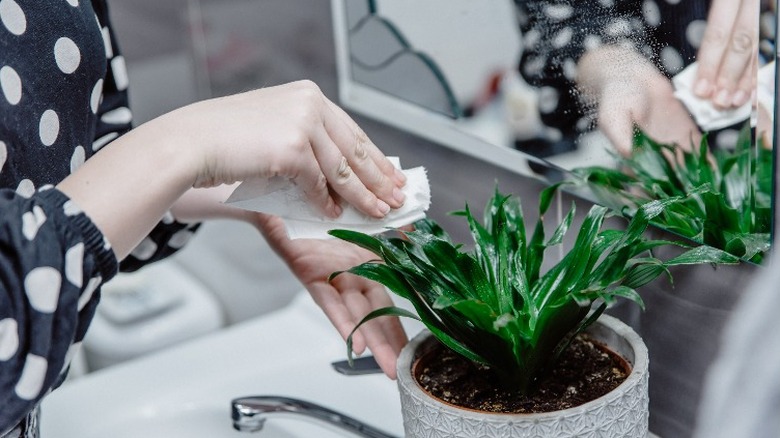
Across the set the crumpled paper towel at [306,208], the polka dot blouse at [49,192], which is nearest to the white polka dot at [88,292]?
the polka dot blouse at [49,192]

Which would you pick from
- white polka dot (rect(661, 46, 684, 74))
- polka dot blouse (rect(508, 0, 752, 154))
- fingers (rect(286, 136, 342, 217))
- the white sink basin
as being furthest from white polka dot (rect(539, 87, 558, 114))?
the white sink basin

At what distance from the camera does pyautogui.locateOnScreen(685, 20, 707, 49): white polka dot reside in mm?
594

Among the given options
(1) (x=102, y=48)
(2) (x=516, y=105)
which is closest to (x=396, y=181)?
(2) (x=516, y=105)

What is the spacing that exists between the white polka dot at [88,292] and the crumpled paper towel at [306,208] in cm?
11

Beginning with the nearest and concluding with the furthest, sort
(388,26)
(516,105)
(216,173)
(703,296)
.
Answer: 1. (216,173)
2. (703,296)
3. (516,105)
4. (388,26)

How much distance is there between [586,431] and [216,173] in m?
0.26

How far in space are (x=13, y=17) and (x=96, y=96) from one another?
0.34 ft

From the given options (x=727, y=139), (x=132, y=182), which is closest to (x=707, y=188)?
(x=727, y=139)

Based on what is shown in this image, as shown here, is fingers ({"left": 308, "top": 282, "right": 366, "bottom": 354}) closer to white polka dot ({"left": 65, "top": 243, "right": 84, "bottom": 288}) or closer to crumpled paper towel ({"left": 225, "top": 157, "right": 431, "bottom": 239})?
crumpled paper towel ({"left": 225, "top": 157, "right": 431, "bottom": 239})

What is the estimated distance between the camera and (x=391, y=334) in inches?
27.3

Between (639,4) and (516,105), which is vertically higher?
(639,4)

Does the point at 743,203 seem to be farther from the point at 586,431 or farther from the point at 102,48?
the point at 102,48

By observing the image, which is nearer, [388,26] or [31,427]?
[31,427]

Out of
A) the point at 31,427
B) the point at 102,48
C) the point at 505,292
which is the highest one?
the point at 102,48
